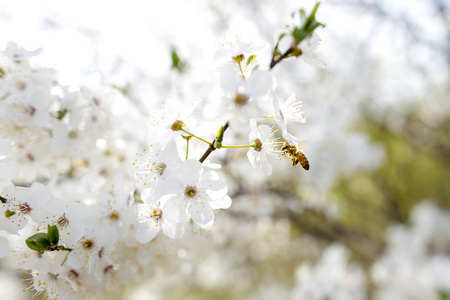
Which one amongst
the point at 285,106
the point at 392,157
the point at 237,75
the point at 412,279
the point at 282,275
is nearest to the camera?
the point at 237,75

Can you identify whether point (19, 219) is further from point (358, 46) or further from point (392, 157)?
point (392, 157)

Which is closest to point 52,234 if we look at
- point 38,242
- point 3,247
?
point 38,242

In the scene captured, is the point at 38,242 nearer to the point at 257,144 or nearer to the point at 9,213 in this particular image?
the point at 9,213

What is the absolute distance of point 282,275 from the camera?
604 centimetres

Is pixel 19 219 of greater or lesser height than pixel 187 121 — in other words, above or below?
below

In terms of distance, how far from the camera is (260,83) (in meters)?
0.86

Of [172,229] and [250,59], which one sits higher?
[250,59]

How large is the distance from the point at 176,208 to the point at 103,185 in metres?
0.60

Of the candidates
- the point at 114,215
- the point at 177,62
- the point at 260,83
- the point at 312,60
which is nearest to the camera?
the point at 260,83

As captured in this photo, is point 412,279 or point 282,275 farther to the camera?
point 282,275

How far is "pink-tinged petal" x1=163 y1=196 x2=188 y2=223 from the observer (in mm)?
951

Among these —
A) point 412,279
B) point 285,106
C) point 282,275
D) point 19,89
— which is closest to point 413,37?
point 412,279

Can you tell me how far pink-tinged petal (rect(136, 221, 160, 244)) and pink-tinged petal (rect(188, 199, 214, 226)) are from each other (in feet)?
0.48

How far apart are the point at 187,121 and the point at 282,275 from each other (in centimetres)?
566
